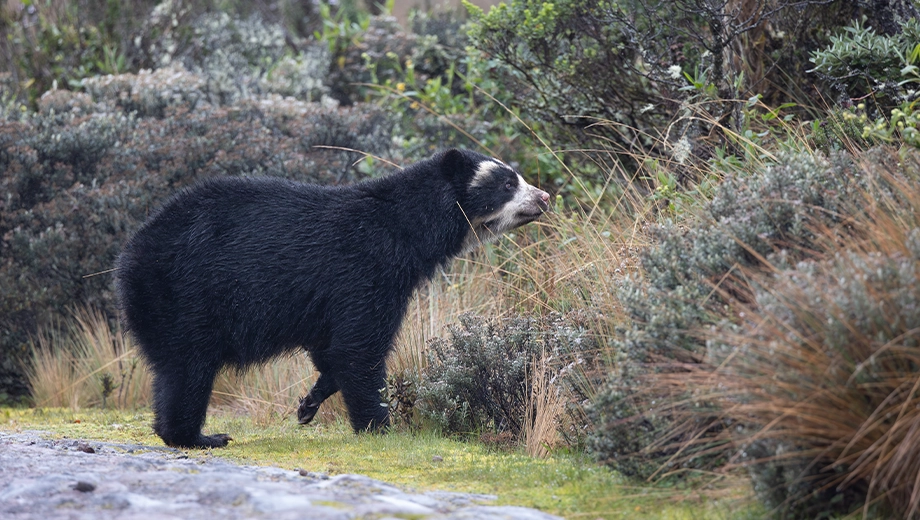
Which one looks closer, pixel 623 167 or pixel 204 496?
pixel 204 496

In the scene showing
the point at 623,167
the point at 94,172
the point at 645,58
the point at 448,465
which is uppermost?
the point at 645,58

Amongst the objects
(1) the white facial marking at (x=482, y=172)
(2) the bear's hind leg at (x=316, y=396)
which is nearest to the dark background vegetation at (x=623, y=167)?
(2) the bear's hind leg at (x=316, y=396)

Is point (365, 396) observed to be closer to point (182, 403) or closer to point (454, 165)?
point (182, 403)

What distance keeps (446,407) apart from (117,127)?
17.9 ft

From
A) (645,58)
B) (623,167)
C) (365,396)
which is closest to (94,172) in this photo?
(365,396)

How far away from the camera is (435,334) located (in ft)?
24.7

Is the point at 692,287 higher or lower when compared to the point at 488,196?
lower

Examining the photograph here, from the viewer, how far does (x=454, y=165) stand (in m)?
6.89

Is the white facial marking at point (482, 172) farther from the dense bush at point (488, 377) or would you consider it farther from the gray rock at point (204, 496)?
the gray rock at point (204, 496)

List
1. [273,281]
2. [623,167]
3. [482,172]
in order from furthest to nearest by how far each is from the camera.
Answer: [623,167]
[482,172]
[273,281]

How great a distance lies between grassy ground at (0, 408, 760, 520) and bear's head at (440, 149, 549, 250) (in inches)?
67.1

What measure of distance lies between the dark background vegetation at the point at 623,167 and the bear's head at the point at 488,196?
528 mm

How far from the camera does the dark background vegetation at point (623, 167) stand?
11.9ft

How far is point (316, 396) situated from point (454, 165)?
194cm
